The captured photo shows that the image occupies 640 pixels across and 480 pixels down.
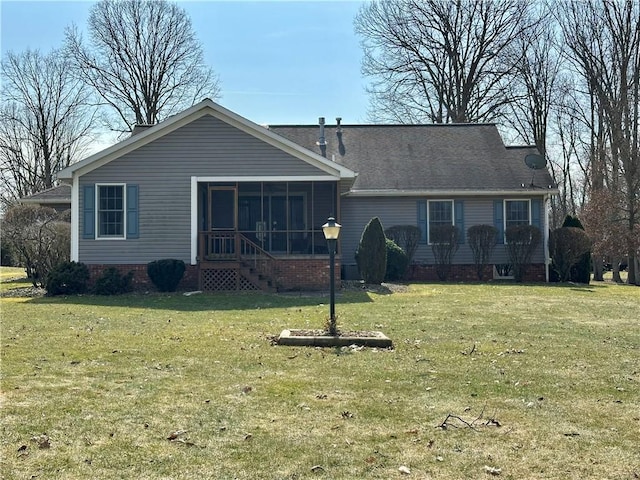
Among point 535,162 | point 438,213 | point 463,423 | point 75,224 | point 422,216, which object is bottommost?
point 463,423

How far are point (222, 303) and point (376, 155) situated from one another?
467 inches

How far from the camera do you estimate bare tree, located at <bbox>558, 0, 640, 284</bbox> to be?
945 inches

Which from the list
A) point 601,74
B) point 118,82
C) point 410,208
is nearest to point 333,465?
point 410,208

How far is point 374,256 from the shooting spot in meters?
17.8

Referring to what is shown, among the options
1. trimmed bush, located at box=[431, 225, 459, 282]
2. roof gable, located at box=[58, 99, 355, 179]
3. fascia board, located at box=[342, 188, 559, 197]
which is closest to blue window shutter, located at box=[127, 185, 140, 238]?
roof gable, located at box=[58, 99, 355, 179]

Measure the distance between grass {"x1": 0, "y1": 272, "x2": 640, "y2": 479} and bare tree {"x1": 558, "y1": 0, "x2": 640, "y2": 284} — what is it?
52.2 ft

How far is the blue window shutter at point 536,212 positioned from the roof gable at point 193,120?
26.2 ft

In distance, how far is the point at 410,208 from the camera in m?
21.4

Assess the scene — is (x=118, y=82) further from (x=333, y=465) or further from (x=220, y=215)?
(x=333, y=465)

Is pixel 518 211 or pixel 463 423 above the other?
pixel 518 211

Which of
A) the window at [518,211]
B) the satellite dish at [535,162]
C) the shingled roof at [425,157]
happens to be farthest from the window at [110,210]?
the satellite dish at [535,162]

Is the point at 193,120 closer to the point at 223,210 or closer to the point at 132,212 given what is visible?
the point at 132,212

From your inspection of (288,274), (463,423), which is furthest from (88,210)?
(463,423)

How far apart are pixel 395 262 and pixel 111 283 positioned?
8.71 metres
